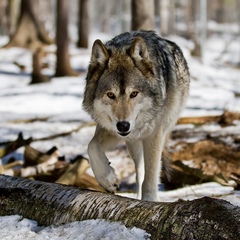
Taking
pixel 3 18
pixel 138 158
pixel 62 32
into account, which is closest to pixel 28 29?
pixel 62 32

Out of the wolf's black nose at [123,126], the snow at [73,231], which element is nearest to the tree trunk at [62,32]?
the wolf's black nose at [123,126]

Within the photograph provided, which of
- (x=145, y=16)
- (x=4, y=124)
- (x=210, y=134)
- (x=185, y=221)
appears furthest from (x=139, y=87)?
(x=145, y=16)

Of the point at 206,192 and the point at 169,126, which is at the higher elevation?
the point at 169,126

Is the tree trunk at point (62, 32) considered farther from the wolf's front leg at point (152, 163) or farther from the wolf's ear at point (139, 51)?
the wolf's ear at point (139, 51)

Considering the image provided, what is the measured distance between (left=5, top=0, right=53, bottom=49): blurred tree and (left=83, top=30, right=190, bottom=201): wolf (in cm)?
1606

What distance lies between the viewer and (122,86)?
13.3ft

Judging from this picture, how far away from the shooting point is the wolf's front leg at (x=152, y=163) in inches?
178

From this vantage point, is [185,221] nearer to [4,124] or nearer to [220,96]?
[4,124]

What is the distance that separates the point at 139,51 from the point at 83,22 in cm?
1731

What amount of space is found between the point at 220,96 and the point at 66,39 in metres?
5.30

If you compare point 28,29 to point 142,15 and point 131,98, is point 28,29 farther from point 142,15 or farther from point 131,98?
point 131,98

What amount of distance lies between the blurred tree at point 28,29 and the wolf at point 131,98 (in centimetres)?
1606

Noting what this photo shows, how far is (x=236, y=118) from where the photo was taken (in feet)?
26.7

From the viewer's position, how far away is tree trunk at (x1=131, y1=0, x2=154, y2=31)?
1105 cm
